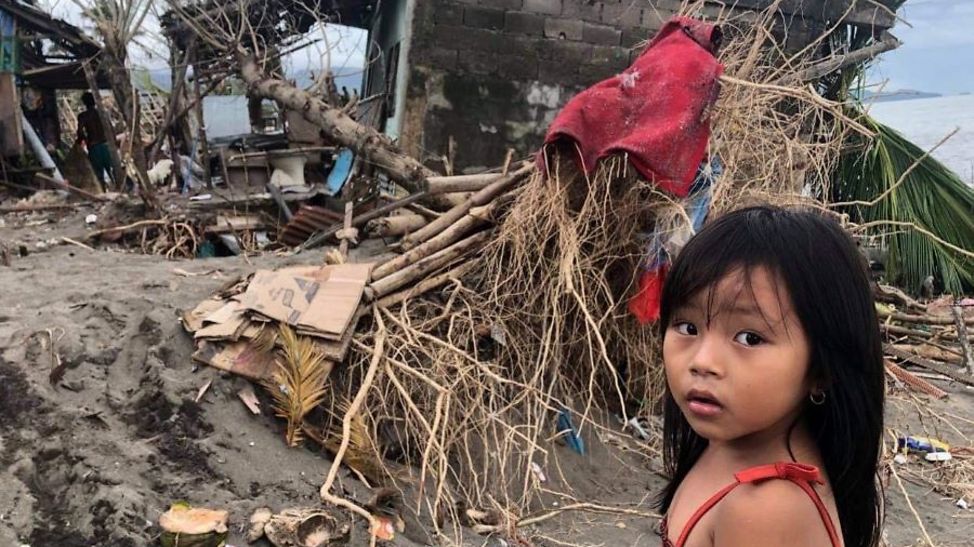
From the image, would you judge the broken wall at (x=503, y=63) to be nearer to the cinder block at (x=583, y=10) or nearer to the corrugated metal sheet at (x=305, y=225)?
the cinder block at (x=583, y=10)

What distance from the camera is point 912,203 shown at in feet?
26.8

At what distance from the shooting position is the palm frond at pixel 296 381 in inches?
137

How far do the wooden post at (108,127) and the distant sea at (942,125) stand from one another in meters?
8.49

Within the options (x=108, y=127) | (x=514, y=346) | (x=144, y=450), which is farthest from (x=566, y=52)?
(x=144, y=450)

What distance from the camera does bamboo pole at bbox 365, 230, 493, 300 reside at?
3.89 meters

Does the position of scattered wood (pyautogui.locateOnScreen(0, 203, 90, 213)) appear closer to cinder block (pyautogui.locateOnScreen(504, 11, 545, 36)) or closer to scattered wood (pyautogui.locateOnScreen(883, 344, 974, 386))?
cinder block (pyautogui.locateOnScreen(504, 11, 545, 36))

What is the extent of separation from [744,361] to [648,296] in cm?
282

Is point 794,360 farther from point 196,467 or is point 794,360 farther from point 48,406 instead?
point 48,406

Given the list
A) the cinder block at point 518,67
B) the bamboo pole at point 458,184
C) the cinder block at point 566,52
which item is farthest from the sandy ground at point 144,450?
the cinder block at point 566,52

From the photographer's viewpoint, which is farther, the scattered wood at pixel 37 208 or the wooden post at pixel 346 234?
the scattered wood at pixel 37 208

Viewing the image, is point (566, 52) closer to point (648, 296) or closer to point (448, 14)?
point (448, 14)

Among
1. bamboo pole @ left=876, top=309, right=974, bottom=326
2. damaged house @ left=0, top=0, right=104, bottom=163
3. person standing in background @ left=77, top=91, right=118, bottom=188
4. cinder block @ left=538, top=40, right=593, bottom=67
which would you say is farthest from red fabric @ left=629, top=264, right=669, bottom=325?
person standing in background @ left=77, top=91, right=118, bottom=188

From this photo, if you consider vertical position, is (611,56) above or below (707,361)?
above

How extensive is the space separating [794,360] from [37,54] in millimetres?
15431
